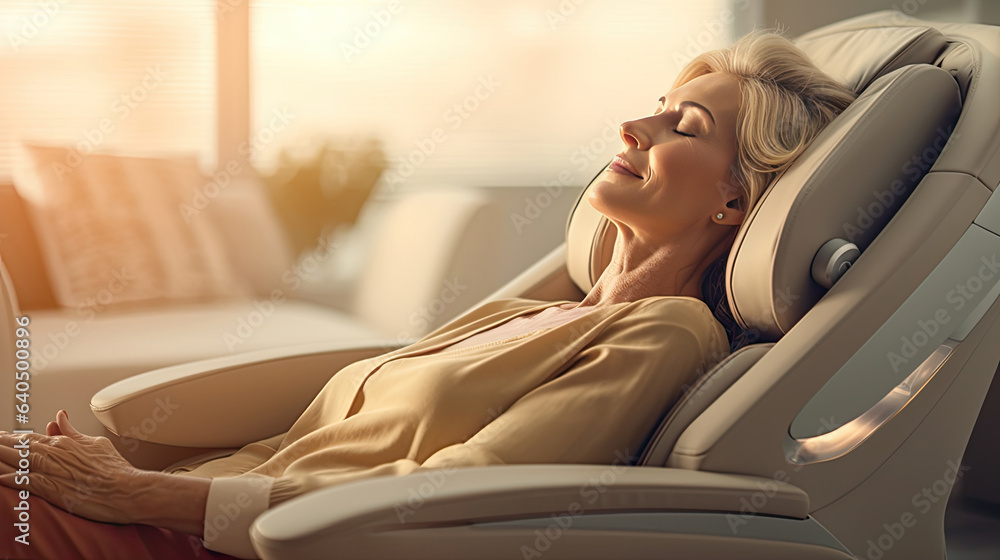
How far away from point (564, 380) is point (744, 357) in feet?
0.78

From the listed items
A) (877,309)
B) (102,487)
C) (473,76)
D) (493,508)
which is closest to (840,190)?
(877,309)

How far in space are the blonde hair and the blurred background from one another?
1.45m

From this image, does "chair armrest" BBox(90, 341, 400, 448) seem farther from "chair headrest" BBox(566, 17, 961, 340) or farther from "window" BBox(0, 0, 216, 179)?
"window" BBox(0, 0, 216, 179)

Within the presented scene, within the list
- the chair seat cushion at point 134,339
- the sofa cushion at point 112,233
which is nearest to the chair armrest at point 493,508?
the chair seat cushion at point 134,339

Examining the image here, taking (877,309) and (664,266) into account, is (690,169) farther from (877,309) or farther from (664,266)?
(877,309)

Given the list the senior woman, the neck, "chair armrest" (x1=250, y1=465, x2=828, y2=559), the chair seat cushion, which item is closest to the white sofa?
the chair seat cushion

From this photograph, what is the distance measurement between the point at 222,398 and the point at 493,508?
2.37 feet

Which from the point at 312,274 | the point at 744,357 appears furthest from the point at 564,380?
the point at 312,274

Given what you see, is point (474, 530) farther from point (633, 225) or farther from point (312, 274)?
point (312, 274)

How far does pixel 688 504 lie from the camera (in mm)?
959

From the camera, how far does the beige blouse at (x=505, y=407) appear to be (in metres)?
1.07

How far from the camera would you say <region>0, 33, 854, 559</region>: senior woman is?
3.47 ft

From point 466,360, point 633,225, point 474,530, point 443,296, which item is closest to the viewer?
Result: point 474,530

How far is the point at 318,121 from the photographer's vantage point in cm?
354
